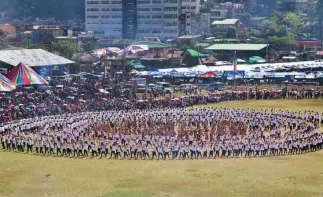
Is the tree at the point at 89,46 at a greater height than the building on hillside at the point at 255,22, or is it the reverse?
the building on hillside at the point at 255,22

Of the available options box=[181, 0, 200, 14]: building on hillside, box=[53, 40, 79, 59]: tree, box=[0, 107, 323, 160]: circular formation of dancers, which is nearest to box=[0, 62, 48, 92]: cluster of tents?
box=[0, 107, 323, 160]: circular formation of dancers

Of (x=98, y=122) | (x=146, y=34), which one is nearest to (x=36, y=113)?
(x=98, y=122)

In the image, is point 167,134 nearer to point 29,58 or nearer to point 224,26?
point 29,58

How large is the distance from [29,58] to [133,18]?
254 feet

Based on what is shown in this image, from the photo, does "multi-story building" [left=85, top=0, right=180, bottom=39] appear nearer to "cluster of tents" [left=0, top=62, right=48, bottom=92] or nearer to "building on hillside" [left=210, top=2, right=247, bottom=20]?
"building on hillside" [left=210, top=2, right=247, bottom=20]

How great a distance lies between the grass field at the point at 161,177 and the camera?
31.4 metres

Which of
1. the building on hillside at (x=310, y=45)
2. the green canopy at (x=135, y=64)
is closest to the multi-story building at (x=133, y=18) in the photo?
the building on hillside at (x=310, y=45)

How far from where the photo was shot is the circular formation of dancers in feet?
132

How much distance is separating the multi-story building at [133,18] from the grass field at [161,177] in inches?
4363

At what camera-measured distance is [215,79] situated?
271ft

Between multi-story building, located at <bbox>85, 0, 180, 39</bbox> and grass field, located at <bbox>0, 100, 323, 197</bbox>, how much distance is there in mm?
110813

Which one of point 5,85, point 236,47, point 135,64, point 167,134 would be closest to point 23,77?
point 5,85

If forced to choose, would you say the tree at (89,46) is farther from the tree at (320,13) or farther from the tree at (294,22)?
the tree at (320,13)

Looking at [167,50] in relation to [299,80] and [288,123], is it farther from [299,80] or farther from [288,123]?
[288,123]
